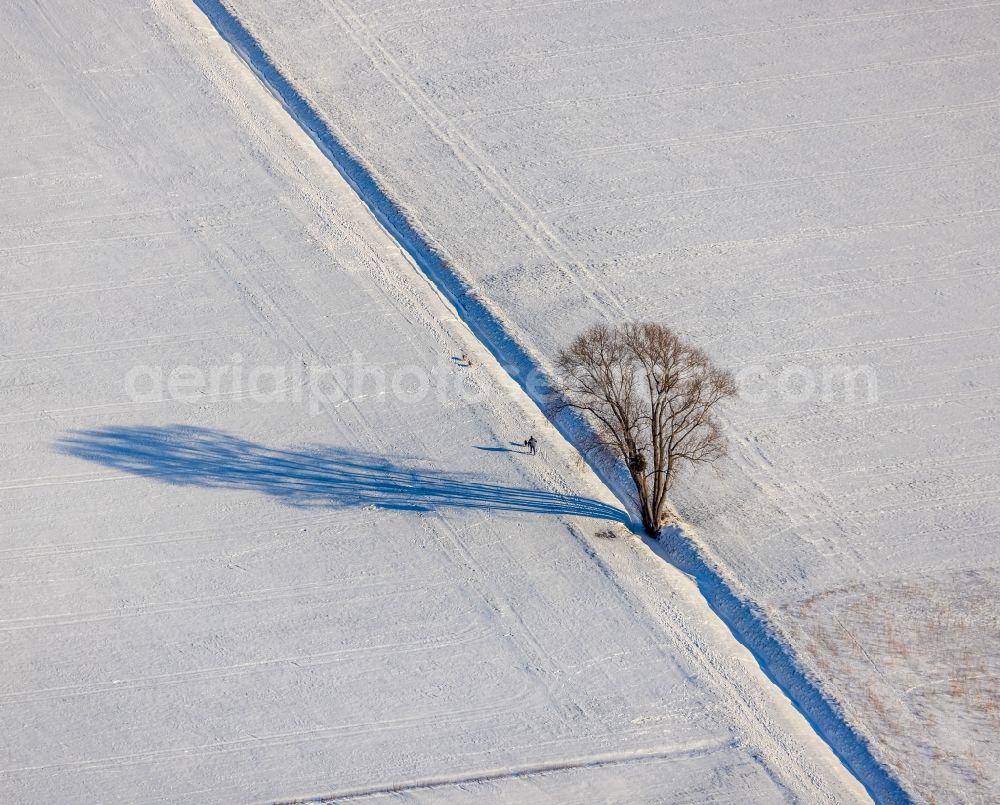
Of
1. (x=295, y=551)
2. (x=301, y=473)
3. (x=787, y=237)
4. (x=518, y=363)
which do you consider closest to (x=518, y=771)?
(x=295, y=551)

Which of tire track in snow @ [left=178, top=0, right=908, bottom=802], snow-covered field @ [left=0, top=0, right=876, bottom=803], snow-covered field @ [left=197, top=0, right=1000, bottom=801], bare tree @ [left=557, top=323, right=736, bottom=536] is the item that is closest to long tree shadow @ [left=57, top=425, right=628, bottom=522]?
snow-covered field @ [left=0, top=0, right=876, bottom=803]

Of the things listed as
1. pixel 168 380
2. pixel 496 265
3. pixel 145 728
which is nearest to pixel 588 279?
pixel 496 265

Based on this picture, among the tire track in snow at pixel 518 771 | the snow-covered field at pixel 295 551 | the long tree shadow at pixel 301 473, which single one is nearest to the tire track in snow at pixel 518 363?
the tire track in snow at pixel 518 771

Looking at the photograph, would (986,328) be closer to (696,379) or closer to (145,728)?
(696,379)

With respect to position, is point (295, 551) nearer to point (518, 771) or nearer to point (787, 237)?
point (518, 771)

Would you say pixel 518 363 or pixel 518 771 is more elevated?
pixel 518 363

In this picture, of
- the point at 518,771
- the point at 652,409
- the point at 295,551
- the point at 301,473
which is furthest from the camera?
the point at 301,473

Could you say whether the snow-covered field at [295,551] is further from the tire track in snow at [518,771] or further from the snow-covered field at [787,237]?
the snow-covered field at [787,237]
